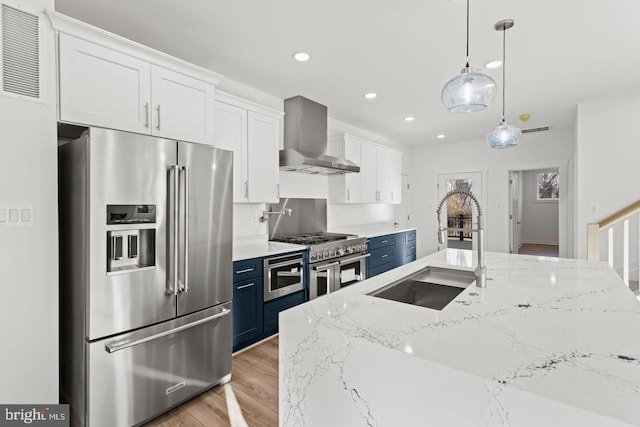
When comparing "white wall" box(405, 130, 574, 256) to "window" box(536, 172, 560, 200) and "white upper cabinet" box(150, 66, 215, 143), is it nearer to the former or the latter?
"window" box(536, 172, 560, 200)

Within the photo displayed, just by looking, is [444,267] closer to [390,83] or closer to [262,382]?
[262,382]

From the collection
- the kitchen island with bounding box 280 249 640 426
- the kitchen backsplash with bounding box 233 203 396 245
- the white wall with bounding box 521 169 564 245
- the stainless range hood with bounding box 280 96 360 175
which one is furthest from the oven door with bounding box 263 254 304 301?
the white wall with bounding box 521 169 564 245

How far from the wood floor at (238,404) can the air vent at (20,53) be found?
6.91 ft

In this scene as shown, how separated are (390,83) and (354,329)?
3.12 metres

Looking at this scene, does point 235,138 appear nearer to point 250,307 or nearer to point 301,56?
point 301,56

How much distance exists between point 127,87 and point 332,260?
8.63 ft

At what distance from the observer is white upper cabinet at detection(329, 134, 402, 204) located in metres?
4.75

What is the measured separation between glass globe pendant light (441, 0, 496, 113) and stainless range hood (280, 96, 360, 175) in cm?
208

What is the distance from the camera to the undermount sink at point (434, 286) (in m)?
1.97

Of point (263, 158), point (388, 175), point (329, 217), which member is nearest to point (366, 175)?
point (388, 175)

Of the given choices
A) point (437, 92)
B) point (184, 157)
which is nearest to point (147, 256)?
point (184, 157)

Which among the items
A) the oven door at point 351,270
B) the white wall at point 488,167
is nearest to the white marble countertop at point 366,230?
the oven door at point 351,270

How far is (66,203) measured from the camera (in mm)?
1902

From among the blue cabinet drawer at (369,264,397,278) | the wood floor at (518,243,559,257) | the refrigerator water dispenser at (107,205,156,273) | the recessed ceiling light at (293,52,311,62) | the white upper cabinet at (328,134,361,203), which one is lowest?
the wood floor at (518,243,559,257)
